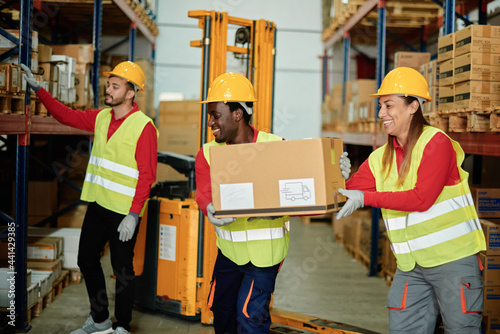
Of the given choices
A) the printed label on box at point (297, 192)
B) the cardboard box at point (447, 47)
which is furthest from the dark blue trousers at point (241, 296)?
the cardboard box at point (447, 47)

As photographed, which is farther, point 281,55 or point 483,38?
point 281,55

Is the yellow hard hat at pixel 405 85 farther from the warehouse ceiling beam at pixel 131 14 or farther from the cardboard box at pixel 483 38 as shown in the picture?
the warehouse ceiling beam at pixel 131 14

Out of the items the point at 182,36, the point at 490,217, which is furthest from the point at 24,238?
the point at 182,36

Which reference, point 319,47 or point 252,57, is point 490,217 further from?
point 319,47

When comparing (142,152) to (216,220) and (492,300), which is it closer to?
(216,220)

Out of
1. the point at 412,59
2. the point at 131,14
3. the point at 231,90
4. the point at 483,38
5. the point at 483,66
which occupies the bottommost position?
the point at 231,90

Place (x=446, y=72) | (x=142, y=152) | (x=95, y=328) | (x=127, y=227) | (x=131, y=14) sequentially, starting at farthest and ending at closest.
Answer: (x=131, y=14), (x=446, y=72), (x=95, y=328), (x=142, y=152), (x=127, y=227)

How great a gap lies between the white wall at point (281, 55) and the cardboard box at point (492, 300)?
952cm

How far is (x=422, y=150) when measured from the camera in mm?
2812

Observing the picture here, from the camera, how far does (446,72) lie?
4.98 metres

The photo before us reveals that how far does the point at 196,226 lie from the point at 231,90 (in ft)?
7.17

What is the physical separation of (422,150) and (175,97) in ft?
36.0

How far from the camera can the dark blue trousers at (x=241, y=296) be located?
9.88 feet

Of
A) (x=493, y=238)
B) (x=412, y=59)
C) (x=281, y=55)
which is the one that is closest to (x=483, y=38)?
(x=493, y=238)
